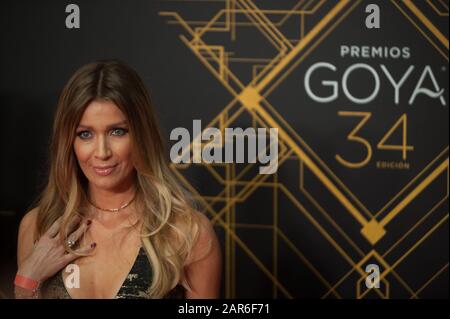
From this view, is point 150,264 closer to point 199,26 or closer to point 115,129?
point 115,129

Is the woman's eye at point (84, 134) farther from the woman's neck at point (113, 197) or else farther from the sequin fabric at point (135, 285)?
the sequin fabric at point (135, 285)

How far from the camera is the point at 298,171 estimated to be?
2.51 m

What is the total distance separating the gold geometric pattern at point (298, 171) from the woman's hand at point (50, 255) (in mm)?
585

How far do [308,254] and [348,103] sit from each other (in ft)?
2.15

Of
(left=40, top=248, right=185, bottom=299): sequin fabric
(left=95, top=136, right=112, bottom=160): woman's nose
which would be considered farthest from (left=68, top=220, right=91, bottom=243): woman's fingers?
(left=95, top=136, right=112, bottom=160): woman's nose

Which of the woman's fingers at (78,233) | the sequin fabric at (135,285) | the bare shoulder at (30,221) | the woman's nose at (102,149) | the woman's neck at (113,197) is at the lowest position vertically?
the sequin fabric at (135,285)

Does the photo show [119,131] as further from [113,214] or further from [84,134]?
[113,214]

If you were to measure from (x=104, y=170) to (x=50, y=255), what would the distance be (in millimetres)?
347

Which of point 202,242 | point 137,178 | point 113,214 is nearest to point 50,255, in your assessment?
point 113,214

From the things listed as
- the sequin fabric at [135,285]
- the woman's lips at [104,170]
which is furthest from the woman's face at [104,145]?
→ the sequin fabric at [135,285]

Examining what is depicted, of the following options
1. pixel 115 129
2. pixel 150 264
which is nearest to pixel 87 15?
pixel 115 129

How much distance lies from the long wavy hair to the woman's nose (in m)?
0.09

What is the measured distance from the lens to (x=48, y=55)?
8.30 feet

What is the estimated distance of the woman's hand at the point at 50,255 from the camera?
200 cm
